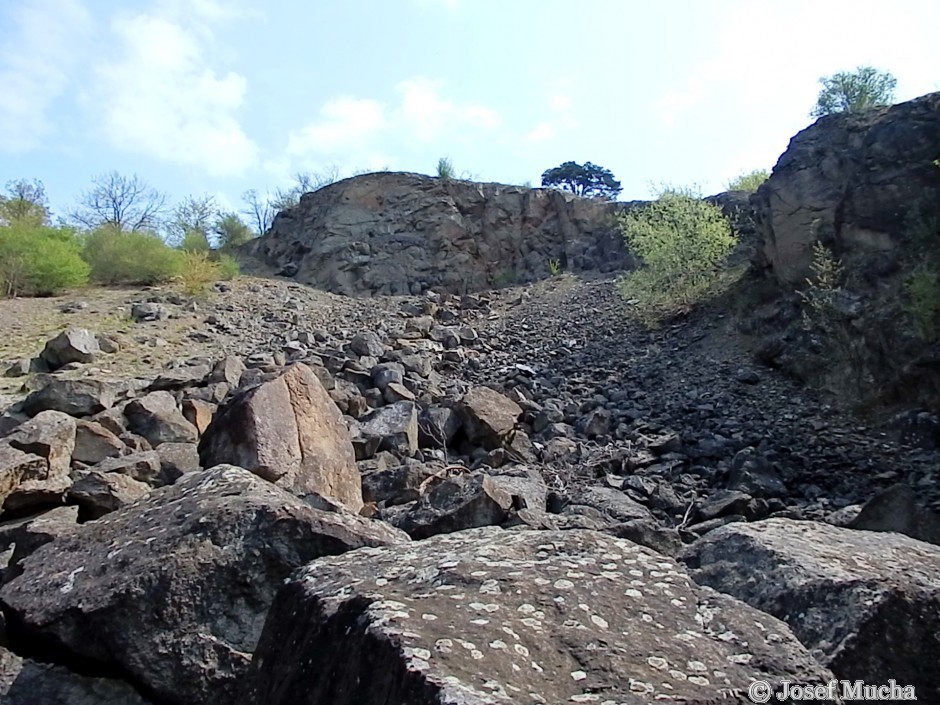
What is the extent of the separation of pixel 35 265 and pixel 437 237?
34.6 feet

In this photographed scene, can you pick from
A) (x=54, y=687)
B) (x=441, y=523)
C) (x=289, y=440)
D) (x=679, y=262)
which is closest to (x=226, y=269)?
(x=679, y=262)

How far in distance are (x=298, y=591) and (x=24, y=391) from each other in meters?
8.53

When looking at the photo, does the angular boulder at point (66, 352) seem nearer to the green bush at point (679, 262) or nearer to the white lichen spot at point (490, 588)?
the green bush at point (679, 262)

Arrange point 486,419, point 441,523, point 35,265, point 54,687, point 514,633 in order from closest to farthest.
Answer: point 514,633 < point 54,687 < point 441,523 < point 486,419 < point 35,265

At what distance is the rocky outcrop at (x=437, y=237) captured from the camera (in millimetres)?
22375

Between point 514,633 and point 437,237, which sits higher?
point 437,237

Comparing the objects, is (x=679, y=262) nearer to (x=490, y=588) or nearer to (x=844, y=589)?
(x=844, y=589)

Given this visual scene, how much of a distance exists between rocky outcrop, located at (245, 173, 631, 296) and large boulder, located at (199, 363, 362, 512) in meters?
15.3

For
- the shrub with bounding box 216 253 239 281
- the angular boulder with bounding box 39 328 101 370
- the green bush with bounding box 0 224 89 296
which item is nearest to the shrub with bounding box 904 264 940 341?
the angular boulder with bounding box 39 328 101 370

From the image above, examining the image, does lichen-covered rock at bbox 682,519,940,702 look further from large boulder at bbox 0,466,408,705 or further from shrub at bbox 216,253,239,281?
shrub at bbox 216,253,239,281

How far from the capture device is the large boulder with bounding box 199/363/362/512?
18.8ft

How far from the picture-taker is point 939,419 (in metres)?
8.77

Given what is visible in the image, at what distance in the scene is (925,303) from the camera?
9.58 meters

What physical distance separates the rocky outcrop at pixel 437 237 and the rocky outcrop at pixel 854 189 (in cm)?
766
